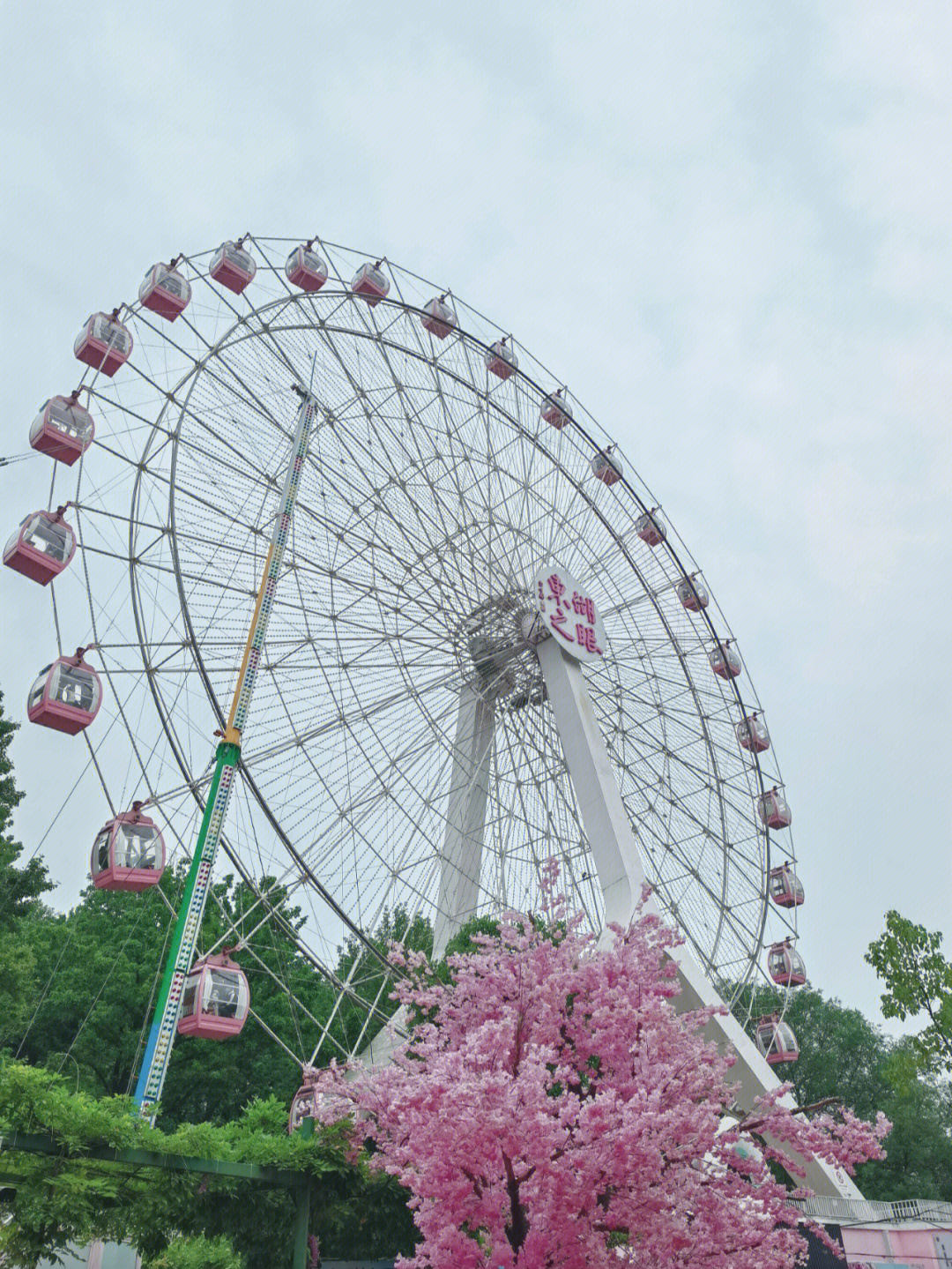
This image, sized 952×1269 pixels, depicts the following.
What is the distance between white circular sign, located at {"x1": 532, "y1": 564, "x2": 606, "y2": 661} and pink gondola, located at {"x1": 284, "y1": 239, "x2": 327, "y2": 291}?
7.77m

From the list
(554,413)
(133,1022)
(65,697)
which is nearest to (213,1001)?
(65,697)

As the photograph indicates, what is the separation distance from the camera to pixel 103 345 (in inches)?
663

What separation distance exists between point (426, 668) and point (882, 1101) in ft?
106

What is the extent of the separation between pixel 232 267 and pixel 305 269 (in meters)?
1.78

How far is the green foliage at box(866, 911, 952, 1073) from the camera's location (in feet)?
45.5

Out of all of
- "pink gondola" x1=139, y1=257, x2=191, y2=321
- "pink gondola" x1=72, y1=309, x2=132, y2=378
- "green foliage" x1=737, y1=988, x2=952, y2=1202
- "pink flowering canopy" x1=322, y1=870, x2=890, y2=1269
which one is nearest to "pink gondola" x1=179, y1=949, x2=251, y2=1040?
"pink flowering canopy" x1=322, y1=870, x2=890, y2=1269

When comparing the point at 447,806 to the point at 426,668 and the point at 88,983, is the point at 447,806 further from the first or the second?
the point at 88,983

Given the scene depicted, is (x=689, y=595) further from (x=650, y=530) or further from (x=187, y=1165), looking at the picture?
(x=187, y=1165)

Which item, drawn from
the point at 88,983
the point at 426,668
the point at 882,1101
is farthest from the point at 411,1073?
the point at 882,1101

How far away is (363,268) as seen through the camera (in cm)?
2189

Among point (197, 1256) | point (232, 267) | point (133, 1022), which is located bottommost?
point (197, 1256)

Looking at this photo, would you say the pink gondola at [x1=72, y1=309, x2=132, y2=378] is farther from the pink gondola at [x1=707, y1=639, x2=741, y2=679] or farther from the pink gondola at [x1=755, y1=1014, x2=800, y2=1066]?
the pink gondola at [x1=755, y1=1014, x2=800, y2=1066]

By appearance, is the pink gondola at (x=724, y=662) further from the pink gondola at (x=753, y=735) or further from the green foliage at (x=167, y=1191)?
the green foliage at (x=167, y=1191)

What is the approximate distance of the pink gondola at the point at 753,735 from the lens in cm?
2572
